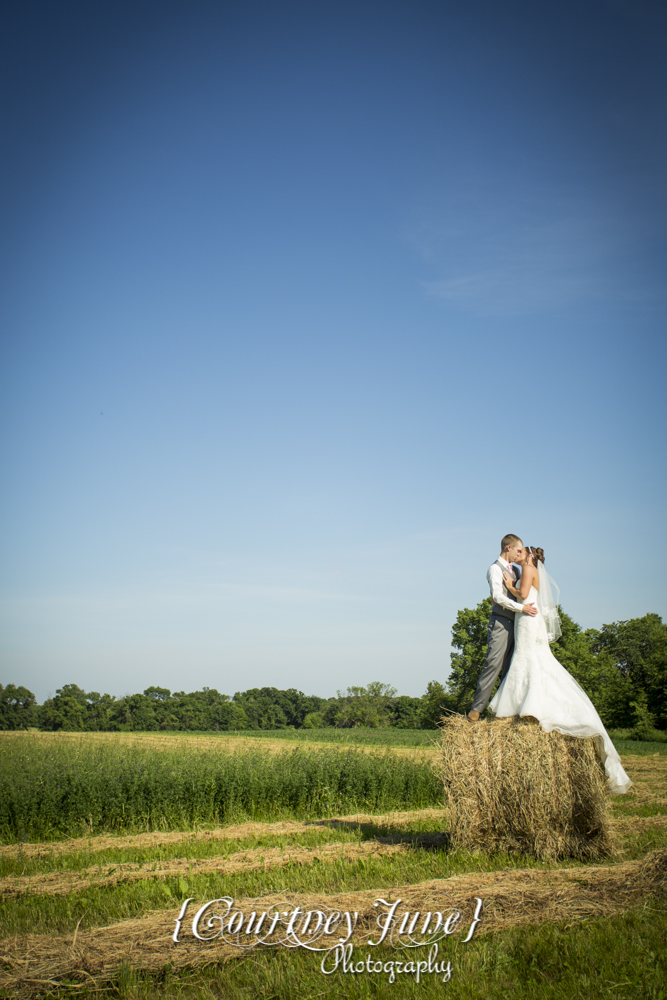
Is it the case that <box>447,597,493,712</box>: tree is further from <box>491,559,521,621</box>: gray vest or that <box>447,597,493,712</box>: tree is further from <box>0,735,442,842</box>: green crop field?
<box>491,559,521,621</box>: gray vest

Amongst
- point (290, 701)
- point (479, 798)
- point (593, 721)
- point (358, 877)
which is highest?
point (593, 721)

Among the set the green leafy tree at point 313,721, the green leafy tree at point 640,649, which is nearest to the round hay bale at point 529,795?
the green leafy tree at point 640,649

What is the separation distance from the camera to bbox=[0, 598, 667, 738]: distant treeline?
50750mm

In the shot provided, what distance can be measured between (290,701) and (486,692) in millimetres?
111108

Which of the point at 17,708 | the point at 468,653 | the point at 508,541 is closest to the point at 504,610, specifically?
the point at 508,541

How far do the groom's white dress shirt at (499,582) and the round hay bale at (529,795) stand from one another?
1.40 m

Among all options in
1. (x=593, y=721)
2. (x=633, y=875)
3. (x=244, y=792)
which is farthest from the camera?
(x=244, y=792)


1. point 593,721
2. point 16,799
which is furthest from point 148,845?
point 593,721

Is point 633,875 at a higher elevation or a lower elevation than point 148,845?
higher

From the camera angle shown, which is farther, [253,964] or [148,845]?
[148,845]

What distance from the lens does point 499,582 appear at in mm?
7918

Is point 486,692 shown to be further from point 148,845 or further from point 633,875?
point 148,845

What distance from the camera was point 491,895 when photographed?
4.96 meters

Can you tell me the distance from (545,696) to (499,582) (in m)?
1.52
